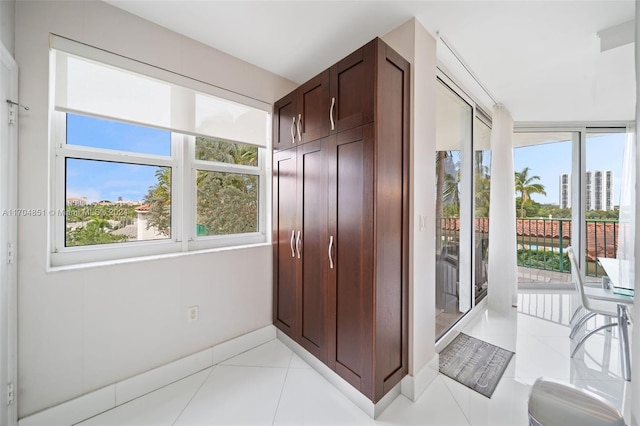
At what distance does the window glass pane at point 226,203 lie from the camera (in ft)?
7.15

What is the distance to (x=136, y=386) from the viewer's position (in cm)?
172

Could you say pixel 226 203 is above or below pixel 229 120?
below

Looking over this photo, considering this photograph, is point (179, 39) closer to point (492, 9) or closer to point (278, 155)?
point (278, 155)

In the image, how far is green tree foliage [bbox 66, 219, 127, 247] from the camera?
164 centimetres

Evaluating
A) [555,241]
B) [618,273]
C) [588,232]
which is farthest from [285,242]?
[588,232]

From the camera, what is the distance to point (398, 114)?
1688 mm

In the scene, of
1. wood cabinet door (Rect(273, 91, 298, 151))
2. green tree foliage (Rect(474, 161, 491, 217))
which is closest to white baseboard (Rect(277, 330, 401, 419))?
wood cabinet door (Rect(273, 91, 298, 151))

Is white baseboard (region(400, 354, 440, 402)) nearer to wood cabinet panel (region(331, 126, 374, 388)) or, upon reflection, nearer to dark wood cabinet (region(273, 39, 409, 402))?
dark wood cabinet (region(273, 39, 409, 402))

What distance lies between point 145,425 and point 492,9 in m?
3.41

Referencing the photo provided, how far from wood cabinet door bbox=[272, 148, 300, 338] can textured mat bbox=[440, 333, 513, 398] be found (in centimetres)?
134

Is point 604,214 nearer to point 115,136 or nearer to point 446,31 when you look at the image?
point 446,31

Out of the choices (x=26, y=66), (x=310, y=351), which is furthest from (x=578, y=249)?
(x=26, y=66)

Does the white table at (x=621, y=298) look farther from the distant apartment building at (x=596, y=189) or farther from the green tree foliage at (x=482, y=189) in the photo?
the distant apartment building at (x=596, y=189)

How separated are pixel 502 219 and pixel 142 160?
12.7 feet
